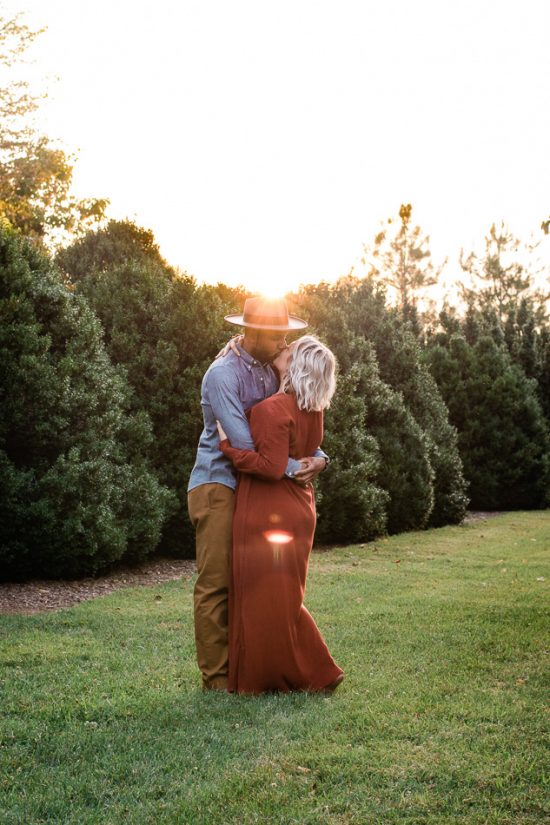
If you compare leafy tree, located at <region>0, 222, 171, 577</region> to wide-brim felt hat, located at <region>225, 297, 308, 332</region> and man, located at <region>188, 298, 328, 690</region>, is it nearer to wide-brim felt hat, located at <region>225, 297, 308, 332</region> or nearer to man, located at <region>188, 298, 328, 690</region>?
man, located at <region>188, 298, 328, 690</region>

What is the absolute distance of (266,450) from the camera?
16.8 ft

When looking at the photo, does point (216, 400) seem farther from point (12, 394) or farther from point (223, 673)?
point (12, 394)

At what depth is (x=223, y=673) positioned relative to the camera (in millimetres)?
5332

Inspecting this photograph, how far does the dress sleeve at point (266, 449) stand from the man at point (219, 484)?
0.11m

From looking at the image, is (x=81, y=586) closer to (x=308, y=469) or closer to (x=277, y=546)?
(x=277, y=546)

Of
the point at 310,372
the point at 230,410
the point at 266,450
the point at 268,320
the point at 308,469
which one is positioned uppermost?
the point at 268,320

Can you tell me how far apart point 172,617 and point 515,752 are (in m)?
4.12

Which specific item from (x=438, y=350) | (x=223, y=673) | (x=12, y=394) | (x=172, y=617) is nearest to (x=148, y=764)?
(x=223, y=673)

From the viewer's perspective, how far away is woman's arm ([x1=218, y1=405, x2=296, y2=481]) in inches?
200

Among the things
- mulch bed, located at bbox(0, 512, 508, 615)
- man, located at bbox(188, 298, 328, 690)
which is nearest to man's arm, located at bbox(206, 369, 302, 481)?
man, located at bbox(188, 298, 328, 690)

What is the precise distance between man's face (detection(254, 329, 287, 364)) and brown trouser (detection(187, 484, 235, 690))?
2.79 feet

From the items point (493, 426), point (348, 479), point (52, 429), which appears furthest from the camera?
point (493, 426)

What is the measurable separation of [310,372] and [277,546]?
105 centimetres

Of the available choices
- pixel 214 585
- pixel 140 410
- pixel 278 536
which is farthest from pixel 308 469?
pixel 140 410
